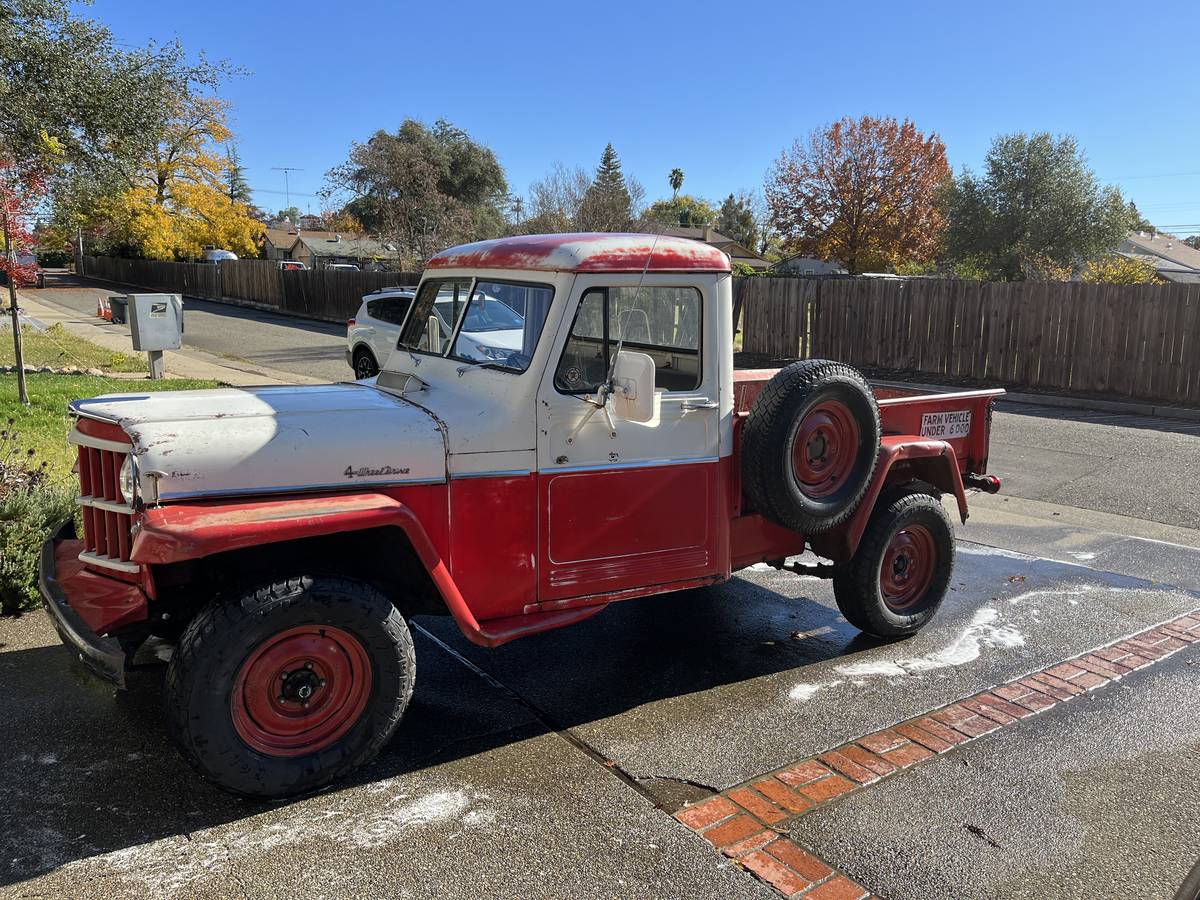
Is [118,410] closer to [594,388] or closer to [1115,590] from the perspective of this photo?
[594,388]

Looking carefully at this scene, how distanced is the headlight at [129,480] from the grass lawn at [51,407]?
2571mm

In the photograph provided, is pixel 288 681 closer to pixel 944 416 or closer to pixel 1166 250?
pixel 944 416

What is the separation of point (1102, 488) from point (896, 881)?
7.34m

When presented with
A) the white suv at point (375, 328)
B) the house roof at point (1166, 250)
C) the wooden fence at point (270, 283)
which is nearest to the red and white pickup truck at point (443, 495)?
the white suv at point (375, 328)

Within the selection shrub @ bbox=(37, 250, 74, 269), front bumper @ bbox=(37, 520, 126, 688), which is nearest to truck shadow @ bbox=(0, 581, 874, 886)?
front bumper @ bbox=(37, 520, 126, 688)

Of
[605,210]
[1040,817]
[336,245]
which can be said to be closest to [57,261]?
[336,245]

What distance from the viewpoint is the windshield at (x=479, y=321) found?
13.2ft

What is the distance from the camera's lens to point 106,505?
3523mm

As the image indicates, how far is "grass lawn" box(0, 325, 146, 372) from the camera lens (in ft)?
50.0

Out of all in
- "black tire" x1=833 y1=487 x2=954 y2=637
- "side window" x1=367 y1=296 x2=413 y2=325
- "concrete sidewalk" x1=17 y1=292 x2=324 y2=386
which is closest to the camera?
"black tire" x1=833 y1=487 x2=954 y2=637

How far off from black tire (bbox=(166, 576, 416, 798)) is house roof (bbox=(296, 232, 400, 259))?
56.5m

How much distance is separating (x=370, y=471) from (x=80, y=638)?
3.98 ft

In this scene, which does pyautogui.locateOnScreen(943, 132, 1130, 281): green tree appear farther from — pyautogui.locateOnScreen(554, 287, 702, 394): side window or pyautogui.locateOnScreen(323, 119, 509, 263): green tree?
pyautogui.locateOnScreen(554, 287, 702, 394): side window

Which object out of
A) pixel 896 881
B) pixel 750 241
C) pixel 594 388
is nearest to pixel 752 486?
pixel 594 388
